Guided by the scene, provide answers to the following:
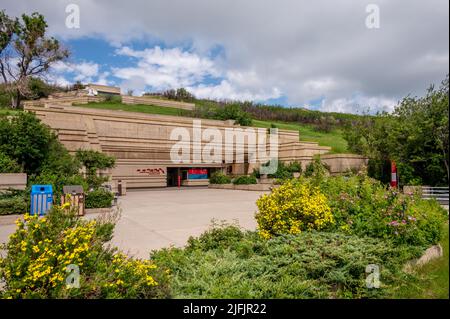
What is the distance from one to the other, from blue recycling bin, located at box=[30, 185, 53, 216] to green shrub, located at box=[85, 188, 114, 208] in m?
1.79

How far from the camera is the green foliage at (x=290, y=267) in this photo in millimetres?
3691

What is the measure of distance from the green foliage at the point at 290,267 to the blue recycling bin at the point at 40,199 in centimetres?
701

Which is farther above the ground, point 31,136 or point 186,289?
point 31,136

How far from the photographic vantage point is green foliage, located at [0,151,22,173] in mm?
12453

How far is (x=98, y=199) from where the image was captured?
1216 cm

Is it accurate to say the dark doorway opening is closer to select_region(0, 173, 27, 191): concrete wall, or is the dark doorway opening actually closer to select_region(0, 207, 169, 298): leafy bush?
select_region(0, 173, 27, 191): concrete wall

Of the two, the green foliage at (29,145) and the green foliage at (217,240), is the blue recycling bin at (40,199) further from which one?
the green foliage at (217,240)

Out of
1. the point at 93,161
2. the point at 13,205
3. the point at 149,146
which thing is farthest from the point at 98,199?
the point at 149,146

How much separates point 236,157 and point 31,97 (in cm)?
3116

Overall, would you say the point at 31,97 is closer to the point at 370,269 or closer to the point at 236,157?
the point at 236,157

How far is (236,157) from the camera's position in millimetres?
31234

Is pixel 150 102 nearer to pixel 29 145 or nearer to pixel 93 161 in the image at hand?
pixel 93 161
